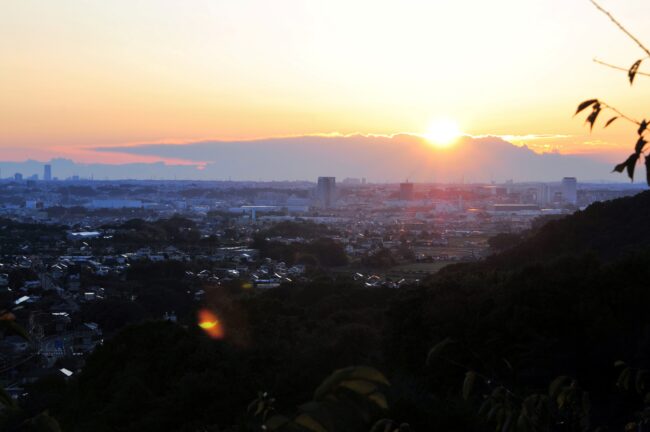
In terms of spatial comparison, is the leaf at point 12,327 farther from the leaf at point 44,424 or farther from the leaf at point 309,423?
the leaf at point 309,423

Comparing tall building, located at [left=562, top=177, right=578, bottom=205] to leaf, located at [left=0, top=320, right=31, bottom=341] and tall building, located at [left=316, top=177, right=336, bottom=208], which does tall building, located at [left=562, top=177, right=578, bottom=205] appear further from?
leaf, located at [left=0, top=320, right=31, bottom=341]

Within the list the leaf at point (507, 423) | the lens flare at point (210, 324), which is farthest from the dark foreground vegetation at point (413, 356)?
the leaf at point (507, 423)

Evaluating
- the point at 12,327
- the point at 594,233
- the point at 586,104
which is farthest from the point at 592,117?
the point at 594,233

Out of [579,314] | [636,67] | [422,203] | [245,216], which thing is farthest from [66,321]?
[422,203]

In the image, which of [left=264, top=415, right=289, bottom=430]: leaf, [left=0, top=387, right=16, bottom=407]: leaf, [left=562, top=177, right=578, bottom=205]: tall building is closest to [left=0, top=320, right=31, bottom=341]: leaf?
[left=0, top=387, right=16, bottom=407]: leaf

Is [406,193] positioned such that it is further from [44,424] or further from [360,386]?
[360,386]
